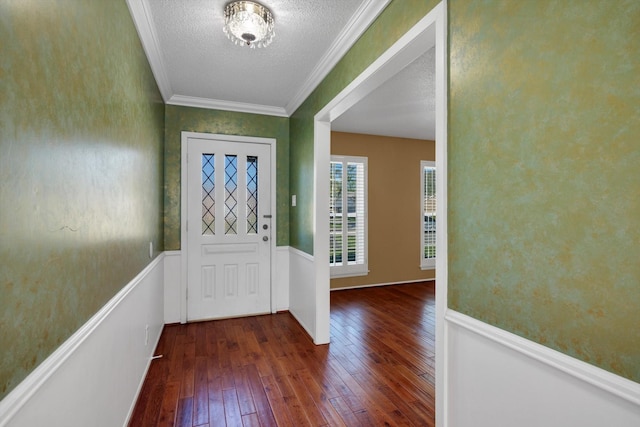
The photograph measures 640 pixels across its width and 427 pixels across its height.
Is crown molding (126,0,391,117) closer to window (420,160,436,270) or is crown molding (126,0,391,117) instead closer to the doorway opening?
the doorway opening

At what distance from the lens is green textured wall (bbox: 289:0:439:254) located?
169 centimetres

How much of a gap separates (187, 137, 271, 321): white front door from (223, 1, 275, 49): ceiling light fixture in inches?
67.5

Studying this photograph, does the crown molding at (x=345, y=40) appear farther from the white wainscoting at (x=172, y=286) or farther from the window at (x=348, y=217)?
the white wainscoting at (x=172, y=286)

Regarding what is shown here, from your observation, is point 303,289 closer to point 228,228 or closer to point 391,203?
point 228,228

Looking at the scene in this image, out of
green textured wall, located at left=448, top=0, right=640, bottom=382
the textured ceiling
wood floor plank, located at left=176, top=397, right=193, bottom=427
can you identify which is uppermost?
the textured ceiling

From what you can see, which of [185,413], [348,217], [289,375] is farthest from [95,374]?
[348,217]

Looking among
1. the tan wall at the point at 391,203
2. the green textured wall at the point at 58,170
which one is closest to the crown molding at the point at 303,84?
the green textured wall at the point at 58,170

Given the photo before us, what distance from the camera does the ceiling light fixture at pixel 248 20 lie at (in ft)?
6.15

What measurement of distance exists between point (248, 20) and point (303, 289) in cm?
247

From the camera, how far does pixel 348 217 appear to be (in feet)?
16.4

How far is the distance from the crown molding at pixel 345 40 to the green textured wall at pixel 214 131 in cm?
71

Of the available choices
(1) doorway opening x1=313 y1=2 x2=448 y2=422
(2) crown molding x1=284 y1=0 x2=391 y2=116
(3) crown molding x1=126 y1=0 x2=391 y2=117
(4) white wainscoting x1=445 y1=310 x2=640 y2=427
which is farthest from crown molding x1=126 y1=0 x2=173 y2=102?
(4) white wainscoting x1=445 y1=310 x2=640 y2=427

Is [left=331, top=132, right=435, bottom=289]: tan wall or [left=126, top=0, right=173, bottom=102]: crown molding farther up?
[left=126, top=0, right=173, bottom=102]: crown molding

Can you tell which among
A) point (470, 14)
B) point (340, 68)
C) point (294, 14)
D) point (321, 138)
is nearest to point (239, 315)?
point (321, 138)
